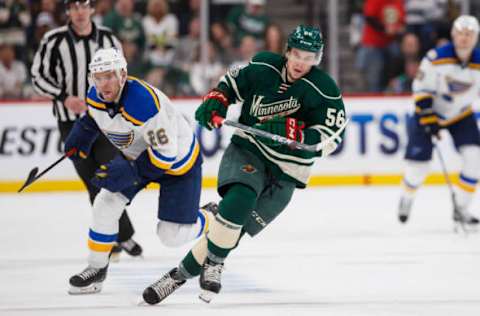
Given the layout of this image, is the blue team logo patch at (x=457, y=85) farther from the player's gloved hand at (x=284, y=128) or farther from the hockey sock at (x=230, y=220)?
the hockey sock at (x=230, y=220)

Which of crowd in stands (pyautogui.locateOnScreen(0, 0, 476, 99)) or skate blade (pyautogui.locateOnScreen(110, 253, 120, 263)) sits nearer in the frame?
skate blade (pyautogui.locateOnScreen(110, 253, 120, 263))

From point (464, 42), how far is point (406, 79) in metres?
2.61

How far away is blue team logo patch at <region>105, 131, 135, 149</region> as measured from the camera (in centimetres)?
416

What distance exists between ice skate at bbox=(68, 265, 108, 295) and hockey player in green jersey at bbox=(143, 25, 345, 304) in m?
0.39

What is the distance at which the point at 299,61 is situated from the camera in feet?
12.8

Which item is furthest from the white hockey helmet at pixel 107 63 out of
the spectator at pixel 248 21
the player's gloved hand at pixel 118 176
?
the spectator at pixel 248 21

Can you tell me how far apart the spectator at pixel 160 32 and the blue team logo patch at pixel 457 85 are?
2855 millimetres

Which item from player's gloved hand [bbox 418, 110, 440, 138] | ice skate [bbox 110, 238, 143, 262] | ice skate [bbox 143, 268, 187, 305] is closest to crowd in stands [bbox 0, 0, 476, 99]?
player's gloved hand [bbox 418, 110, 440, 138]

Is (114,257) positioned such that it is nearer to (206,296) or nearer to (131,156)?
(131,156)

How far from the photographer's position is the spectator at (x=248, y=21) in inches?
342

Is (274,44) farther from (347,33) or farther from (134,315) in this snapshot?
(134,315)

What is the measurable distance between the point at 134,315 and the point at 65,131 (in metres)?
1.93

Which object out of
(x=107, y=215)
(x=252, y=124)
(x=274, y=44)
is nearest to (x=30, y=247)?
(x=107, y=215)

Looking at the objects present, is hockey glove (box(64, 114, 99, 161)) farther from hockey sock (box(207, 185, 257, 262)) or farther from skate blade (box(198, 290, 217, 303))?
skate blade (box(198, 290, 217, 303))
